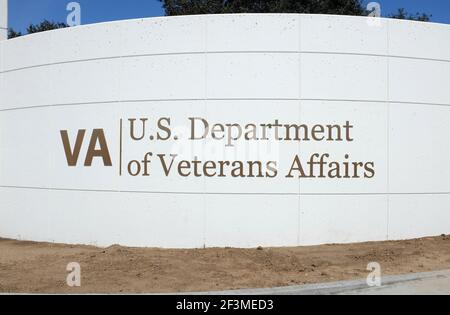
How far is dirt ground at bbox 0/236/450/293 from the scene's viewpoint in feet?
24.8

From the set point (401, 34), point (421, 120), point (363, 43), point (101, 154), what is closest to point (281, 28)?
point (363, 43)

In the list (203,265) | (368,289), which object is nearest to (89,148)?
(203,265)

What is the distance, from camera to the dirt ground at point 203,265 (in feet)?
24.8

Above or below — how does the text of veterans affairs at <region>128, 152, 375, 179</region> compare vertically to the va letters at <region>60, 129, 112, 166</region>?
below

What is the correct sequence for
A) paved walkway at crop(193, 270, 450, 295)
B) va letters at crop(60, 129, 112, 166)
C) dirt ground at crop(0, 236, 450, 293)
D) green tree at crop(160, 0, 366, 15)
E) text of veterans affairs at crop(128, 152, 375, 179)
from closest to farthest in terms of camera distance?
paved walkway at crop(193, 270, 450, 295) < dirt ground at crop(0, 236, 450, 293) < text of veterans affairs at crop(128, 152, 375, 179) < va letters at crop(60, 129, 112, 166) < green tree at crop(160, 0, 366, 15)

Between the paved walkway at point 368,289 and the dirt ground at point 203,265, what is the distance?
0.63 metres

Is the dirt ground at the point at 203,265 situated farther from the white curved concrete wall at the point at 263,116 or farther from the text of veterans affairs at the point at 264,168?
the text of veterans affairs at the point at 264,168

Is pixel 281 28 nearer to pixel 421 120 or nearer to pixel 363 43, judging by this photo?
pixel 363 43

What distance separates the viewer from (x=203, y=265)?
343 inches

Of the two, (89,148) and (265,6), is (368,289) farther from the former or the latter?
(265,6)

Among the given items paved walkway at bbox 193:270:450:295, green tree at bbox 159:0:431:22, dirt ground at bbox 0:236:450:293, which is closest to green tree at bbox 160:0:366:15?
green tree at bbox 159:0:431:22

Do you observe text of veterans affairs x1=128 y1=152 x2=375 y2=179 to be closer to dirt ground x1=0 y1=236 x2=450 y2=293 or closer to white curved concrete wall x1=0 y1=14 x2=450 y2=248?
white curved concrete wall x1=0 y1=14 x2=450 y2=248

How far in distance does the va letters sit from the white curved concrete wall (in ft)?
0.42

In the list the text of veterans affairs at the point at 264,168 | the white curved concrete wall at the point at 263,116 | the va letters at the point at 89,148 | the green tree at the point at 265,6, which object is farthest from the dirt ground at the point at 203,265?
the green tree at the point at 265,6
